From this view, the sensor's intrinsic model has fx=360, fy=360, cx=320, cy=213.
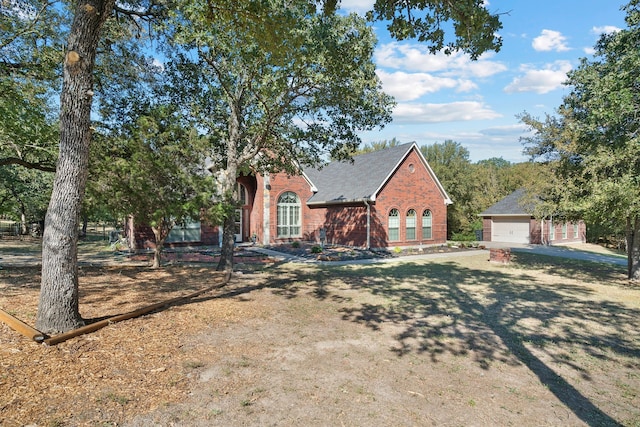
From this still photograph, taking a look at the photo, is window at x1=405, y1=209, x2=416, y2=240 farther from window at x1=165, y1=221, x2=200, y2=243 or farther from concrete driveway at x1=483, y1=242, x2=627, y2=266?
window at x1=165, y1=221, x2=200, y2=243

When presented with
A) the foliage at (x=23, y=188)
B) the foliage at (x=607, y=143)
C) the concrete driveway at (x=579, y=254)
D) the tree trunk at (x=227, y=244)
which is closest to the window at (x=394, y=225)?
the concrete driveway at (x=579, y=254)

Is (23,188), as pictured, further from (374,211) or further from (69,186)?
(69,186)

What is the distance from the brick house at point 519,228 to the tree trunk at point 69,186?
29.3 meters

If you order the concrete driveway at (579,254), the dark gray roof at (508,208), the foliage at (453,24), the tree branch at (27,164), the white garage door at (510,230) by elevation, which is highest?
the foliage at (453,24)

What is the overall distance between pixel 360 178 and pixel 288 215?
561 cm

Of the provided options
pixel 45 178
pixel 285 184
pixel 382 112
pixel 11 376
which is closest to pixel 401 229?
pixel 285 184

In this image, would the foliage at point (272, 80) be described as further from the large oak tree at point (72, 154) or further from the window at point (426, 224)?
the window at point (426, 224)

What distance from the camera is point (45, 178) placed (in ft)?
94.7

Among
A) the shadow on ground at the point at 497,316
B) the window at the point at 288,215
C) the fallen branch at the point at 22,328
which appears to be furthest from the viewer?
the window at the point at 288,215

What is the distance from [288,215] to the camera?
2517 centimetres

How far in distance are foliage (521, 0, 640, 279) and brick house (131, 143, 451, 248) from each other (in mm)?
9436

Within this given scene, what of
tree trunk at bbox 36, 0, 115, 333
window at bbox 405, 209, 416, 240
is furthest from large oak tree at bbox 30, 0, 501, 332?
window at bbox 405, 209, 416, 240

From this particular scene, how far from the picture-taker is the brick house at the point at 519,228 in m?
29.2

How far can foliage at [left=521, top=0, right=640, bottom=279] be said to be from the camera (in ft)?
35.2
